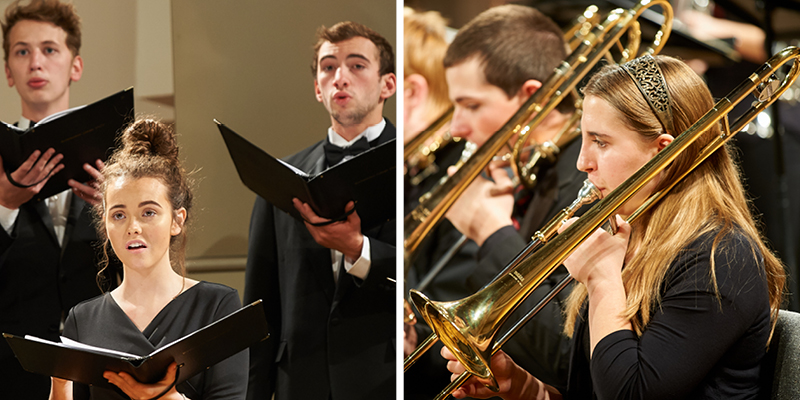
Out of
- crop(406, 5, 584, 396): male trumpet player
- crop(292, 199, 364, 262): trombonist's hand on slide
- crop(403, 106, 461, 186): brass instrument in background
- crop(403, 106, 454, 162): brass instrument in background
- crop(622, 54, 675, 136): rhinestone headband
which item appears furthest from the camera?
crop(403, 106, 461, 186): brass instrument in background

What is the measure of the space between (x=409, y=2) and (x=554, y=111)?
25.1 inches

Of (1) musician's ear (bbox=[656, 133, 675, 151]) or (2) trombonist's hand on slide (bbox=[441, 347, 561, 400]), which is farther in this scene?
(2) trombonist's hand on slide (bbox=[441, 347, 561, 400])

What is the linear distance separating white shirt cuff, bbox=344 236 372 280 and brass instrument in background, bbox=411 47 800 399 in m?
0.26

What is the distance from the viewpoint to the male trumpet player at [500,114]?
163 cm

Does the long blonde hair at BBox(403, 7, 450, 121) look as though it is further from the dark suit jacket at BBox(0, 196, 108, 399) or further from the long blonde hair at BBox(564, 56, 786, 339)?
the dark suit jacket at BBox(0, 196, 108, 399)

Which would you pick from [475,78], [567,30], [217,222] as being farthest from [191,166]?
[567,30]

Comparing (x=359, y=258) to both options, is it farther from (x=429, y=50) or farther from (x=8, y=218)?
(x=429, y=50)

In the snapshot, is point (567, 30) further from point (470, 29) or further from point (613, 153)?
point (613, 153)

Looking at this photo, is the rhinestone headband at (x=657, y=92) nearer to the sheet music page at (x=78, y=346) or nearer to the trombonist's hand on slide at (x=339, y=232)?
the trombonist's hand on slide at (x=339, y=232)

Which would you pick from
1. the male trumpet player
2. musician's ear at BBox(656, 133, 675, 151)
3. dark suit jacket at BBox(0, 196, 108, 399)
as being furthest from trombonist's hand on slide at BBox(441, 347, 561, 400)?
dark suit jacket at BBox(0, 196, 108, 399)

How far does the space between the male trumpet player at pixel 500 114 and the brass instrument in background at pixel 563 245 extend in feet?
1.44

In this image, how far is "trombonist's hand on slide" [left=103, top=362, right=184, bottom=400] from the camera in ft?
4.07

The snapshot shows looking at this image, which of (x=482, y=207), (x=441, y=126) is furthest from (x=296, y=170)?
(x=441, y=126)

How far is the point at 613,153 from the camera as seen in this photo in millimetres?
1194
